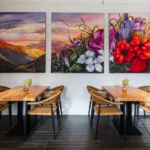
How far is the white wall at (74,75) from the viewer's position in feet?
11.1

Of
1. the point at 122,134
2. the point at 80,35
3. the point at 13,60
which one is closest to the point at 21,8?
the point at 13,60

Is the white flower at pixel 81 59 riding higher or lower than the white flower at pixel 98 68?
higher

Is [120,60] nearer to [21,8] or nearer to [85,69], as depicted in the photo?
[85,69]

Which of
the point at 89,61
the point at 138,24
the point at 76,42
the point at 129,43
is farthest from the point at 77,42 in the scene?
the point at 138,24

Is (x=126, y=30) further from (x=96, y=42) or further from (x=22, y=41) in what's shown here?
(x=22, y=41)

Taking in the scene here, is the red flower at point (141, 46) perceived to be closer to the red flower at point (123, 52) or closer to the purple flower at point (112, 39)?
the red flower at point (123, 52)

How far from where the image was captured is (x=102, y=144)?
2.08m

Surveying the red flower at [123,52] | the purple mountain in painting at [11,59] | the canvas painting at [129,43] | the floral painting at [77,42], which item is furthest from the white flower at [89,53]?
the purple mountain in painting at [11,59]

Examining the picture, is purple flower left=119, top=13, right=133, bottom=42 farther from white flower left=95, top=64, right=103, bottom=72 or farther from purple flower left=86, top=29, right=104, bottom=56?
white flower left=95, top=64, right=103, bottom=72

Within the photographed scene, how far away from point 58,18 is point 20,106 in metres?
2.43

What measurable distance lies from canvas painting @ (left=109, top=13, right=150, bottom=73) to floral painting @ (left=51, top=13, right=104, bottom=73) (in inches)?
12.8

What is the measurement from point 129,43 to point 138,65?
647 millimetres

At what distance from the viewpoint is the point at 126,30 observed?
337cm

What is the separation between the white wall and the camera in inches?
134
